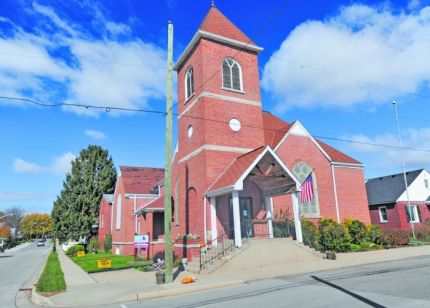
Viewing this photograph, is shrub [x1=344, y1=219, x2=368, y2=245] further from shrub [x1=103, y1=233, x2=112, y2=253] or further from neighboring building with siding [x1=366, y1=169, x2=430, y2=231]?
shrub [x1=103, y1=233, x2=112, y2=253]

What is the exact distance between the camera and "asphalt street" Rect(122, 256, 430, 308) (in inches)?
296

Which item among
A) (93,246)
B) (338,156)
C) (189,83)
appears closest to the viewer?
(189,83)

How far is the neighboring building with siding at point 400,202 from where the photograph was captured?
1201 inches

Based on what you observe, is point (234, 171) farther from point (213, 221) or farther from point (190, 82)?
point (190, 82)

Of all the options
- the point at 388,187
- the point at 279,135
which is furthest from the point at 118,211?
the point at 388,187

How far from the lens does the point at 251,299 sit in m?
8.54

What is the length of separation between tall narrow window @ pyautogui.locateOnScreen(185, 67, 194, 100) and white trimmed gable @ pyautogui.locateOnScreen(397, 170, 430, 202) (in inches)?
896

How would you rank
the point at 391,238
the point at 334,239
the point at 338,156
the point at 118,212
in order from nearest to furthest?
the point at 334,239 < the point at 391,238 < the point at 338,156 < the point at 118,212

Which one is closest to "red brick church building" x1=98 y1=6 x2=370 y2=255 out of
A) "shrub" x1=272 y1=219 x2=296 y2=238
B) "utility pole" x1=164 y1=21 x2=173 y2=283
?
"shrub" x1=272 y1=219 x2=296 y2=238

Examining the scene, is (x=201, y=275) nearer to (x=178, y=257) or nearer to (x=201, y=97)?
(x=178, y=257)

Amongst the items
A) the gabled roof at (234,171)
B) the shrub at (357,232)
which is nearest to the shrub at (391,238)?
the shrub at (357,232)

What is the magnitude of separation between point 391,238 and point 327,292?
16.2 meters

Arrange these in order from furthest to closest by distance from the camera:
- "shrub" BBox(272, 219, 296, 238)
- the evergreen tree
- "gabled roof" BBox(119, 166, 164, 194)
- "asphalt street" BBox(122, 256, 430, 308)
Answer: the evergreen tree < "gabled roof" BBox(119, 166, 164, 194) < "shrub" BBox(272, 219, 296, 238) < "asphalt street" BBox(122, 256, 430, 308)

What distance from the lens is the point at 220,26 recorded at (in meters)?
21.4
